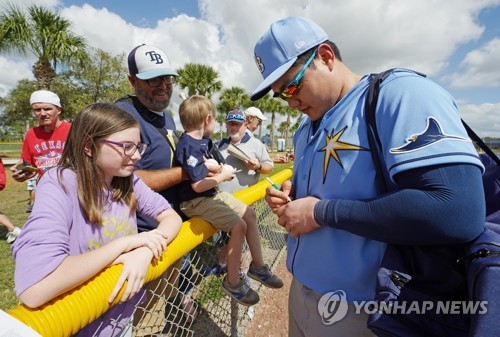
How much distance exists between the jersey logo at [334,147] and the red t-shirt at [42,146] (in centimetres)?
456

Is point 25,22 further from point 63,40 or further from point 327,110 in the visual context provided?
point 327,110

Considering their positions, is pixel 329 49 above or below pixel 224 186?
above

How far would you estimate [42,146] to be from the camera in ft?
14.5

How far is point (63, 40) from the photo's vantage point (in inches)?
601

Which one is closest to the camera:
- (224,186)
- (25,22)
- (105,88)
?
(224,186)

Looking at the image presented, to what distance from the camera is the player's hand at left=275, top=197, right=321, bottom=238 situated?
3.98 feet

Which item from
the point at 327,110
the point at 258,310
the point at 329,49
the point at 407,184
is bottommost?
the point at 258,310

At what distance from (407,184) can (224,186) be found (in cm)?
352

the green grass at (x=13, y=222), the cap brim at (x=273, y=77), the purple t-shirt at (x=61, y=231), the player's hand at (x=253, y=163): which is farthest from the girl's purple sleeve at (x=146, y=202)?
the green grass at (x=13, y=222)

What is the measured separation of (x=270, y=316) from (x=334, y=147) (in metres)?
2.63

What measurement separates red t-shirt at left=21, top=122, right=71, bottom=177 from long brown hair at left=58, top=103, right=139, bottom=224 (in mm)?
3572

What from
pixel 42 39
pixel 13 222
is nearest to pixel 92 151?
pixel 13 222

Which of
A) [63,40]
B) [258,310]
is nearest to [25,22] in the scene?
[63,40]

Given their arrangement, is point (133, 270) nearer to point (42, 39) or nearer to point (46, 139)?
point (46, 139)
